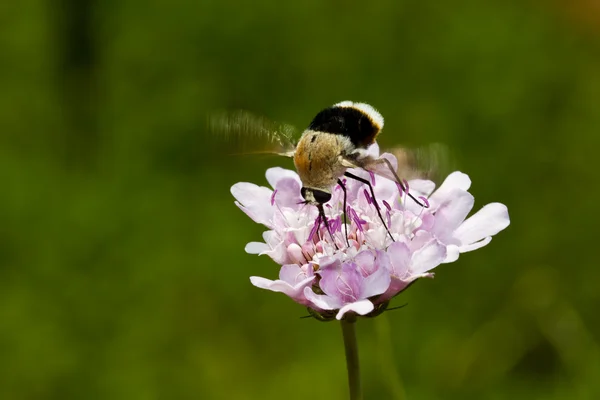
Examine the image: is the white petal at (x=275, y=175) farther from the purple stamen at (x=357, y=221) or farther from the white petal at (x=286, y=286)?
the white petal at (x=286, y=286)

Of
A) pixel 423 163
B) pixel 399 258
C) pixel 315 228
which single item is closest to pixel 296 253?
pixel 315 228

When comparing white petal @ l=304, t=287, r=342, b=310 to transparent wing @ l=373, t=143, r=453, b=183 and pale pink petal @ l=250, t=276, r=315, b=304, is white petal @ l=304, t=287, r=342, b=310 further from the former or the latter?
transparent wing @ l=373, t=143, r=453, b=183

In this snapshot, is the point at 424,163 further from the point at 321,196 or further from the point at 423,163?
the point at 321,196

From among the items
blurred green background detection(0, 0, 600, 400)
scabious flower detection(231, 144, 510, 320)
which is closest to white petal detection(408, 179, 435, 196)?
scabious flower detection(231, 144, 510, 320)

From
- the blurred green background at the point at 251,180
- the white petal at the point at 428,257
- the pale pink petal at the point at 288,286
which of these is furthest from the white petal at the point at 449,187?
the blurred green background at the point at 251,180

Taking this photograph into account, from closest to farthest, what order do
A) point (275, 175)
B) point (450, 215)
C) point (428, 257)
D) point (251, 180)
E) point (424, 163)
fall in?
point (424, 163) < point (428, 257) < point (450, 215) < point (275, 175) < point (251, 180)
